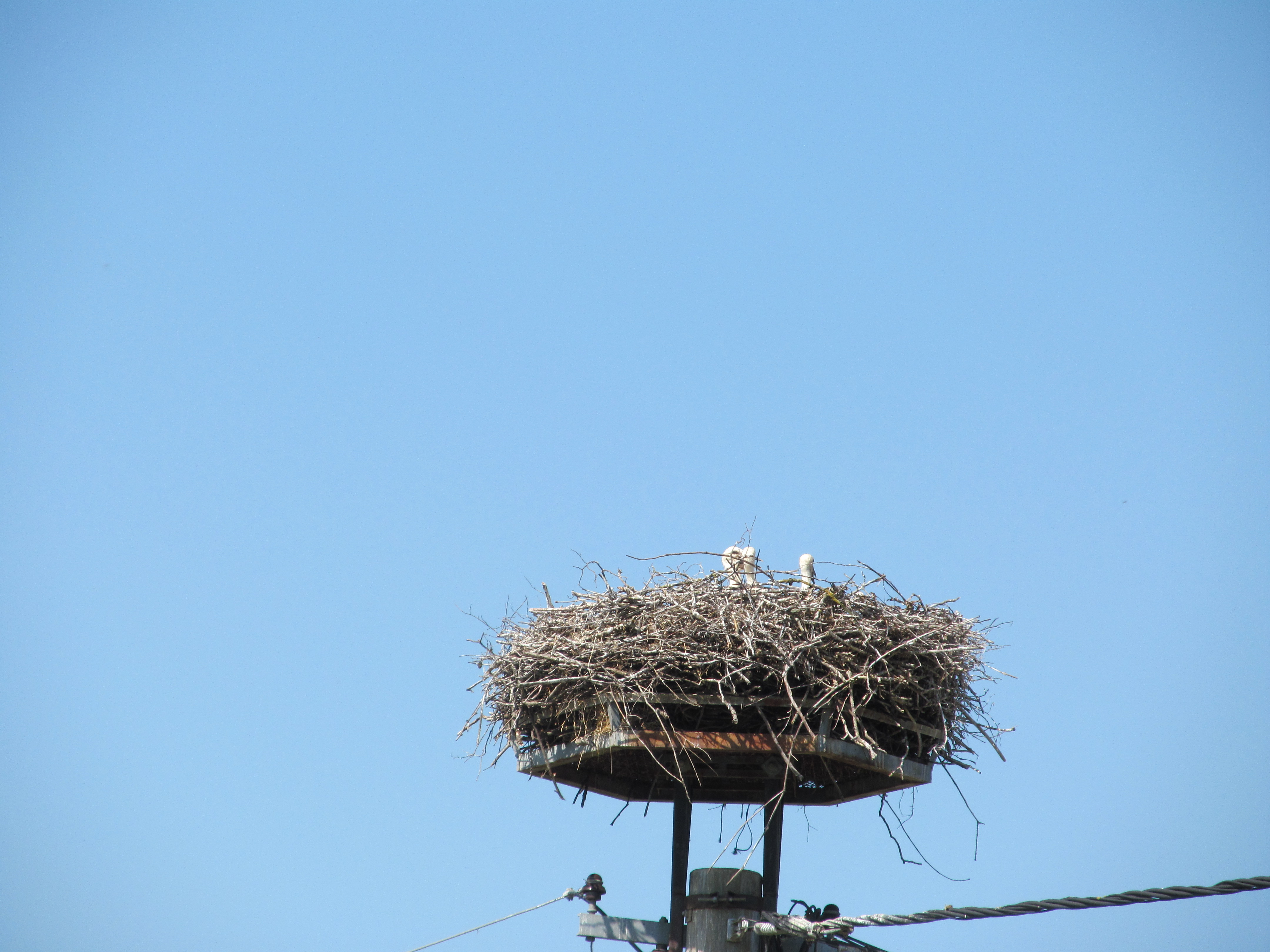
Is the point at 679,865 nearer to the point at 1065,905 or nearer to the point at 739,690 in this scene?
the point at 739,690

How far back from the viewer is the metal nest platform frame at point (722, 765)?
330 inches

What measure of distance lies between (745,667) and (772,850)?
162cm

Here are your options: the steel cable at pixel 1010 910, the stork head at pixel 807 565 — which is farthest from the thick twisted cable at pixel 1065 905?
the stork head at pixel 807 565

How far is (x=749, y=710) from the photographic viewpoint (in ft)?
27.9

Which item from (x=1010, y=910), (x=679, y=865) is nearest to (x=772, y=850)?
(x=679, y=865)

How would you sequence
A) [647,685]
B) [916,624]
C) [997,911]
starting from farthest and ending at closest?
[916,624]
[647,685]
[997,911]

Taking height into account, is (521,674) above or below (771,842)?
above

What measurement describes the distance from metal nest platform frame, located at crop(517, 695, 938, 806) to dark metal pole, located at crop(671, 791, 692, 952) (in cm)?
11

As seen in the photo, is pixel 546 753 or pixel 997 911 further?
pixel 546 753

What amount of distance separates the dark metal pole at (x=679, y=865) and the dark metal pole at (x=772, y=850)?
19.5 inches

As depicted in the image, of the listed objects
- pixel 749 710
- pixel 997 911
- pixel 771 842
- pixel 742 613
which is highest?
pixel 742 613

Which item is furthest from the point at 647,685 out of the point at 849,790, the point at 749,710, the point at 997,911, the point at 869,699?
the point at 997,911

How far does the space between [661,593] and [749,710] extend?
961mm

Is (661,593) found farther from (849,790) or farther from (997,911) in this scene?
(997,911)
